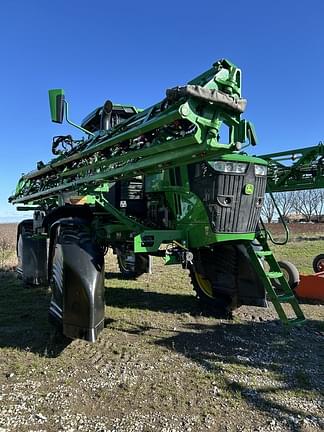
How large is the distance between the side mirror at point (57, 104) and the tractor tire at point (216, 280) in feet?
8.29

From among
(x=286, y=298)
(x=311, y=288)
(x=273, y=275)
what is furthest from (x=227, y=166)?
(x=311, y=288)

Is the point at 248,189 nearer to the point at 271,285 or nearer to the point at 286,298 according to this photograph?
the point at 271,285

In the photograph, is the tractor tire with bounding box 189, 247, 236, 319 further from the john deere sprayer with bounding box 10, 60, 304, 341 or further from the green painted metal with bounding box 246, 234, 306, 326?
the green painted metal with bounding box 246, 234, 306, 326

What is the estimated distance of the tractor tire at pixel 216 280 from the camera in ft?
19.1

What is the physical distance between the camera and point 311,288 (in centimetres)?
741

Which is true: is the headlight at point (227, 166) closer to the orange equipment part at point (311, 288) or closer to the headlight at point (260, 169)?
the headlight at point (260, 169)

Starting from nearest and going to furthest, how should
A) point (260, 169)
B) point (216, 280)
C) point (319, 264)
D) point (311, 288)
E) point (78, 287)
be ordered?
point (78, 287) → point (260, 169) → point (216, 280) → point (311, 288) → point (319, 264)

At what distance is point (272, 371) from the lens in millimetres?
4055

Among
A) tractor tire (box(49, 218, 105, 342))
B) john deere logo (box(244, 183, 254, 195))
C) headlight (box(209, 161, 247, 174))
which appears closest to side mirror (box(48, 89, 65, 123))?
tractor tire (box(49, 218, 105, 342))

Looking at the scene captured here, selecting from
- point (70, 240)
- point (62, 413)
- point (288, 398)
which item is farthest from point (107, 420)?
point (70, 240)

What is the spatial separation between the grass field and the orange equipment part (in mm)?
1029

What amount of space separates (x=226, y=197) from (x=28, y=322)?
10.1ft

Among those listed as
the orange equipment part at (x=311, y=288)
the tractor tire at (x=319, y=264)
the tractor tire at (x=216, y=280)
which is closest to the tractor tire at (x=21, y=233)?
the tractor tire at (x=216, y=280)

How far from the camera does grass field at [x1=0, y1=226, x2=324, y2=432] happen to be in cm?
312
